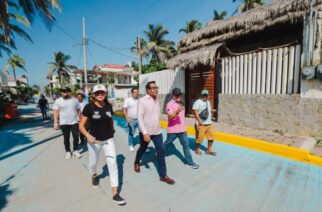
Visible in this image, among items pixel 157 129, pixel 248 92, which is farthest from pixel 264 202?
pixel 248 92

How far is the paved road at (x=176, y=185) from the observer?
8.05 ft

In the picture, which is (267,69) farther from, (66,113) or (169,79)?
(66,113)

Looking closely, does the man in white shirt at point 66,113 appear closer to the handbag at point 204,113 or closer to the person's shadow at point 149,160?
the person's shadow at point 149,160

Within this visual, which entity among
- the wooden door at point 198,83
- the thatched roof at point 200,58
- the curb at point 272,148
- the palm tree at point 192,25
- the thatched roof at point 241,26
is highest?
the palm tree at point 192,25

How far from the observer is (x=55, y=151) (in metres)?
4.96

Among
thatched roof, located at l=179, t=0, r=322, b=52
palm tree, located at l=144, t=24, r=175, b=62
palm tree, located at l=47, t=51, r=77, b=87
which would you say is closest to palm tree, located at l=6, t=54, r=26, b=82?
palm tree, located at l=47, t=51, r=77, b=87

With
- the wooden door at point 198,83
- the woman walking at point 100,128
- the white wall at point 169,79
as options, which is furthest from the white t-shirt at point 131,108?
the white wall at point 169,79

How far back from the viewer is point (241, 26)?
7125 millimetres

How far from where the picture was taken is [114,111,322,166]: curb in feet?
12.2

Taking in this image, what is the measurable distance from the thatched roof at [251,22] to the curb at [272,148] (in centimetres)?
407

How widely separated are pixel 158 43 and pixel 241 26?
66.6 feet

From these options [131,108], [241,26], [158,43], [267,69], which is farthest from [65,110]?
[158,43]

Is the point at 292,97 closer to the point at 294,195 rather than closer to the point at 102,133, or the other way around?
the point at 294,195

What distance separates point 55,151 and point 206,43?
7.57 metres
